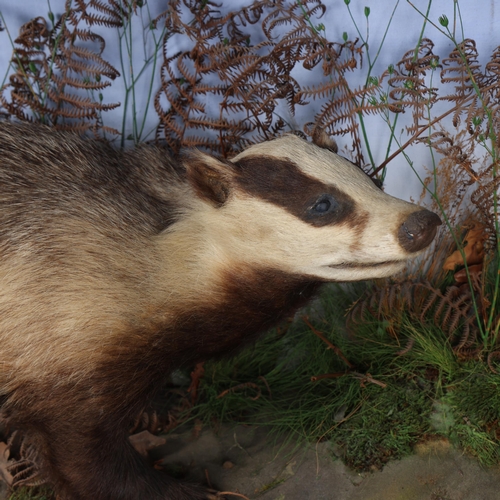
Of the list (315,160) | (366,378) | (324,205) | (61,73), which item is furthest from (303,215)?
(61,73)

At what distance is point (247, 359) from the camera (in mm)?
3312

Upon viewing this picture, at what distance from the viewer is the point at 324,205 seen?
212 cm

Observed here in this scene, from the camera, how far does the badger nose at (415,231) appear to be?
1998 mm

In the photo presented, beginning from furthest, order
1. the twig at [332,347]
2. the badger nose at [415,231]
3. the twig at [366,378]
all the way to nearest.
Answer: the twig at [332,347], the twig at [366,378], the badger nose at [415,231]

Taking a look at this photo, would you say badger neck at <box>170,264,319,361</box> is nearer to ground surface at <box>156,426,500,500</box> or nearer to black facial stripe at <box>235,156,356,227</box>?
black facial stripe at <box>235,156,356,227</box>

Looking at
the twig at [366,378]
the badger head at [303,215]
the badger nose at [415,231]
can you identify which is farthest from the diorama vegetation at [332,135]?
the badger nose at [415,231]

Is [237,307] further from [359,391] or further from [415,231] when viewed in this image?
[359,391]

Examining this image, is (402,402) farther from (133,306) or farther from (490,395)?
(133,306)

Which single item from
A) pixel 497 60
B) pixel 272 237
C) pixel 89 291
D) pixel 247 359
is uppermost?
pixel 497 60

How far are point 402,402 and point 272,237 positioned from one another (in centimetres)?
119

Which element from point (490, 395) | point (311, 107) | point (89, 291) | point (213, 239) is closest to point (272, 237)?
point (213, 239)

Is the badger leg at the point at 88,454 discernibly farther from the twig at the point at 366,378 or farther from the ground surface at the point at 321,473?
the twig at the point at 366,378

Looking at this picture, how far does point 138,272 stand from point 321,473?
4.16ft

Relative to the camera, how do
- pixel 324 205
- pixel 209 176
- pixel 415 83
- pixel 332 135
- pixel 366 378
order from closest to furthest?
pixel 324 205 < pixel 209 176 < pixel 415 83 < pixel 366 378 < pixel 332 135
